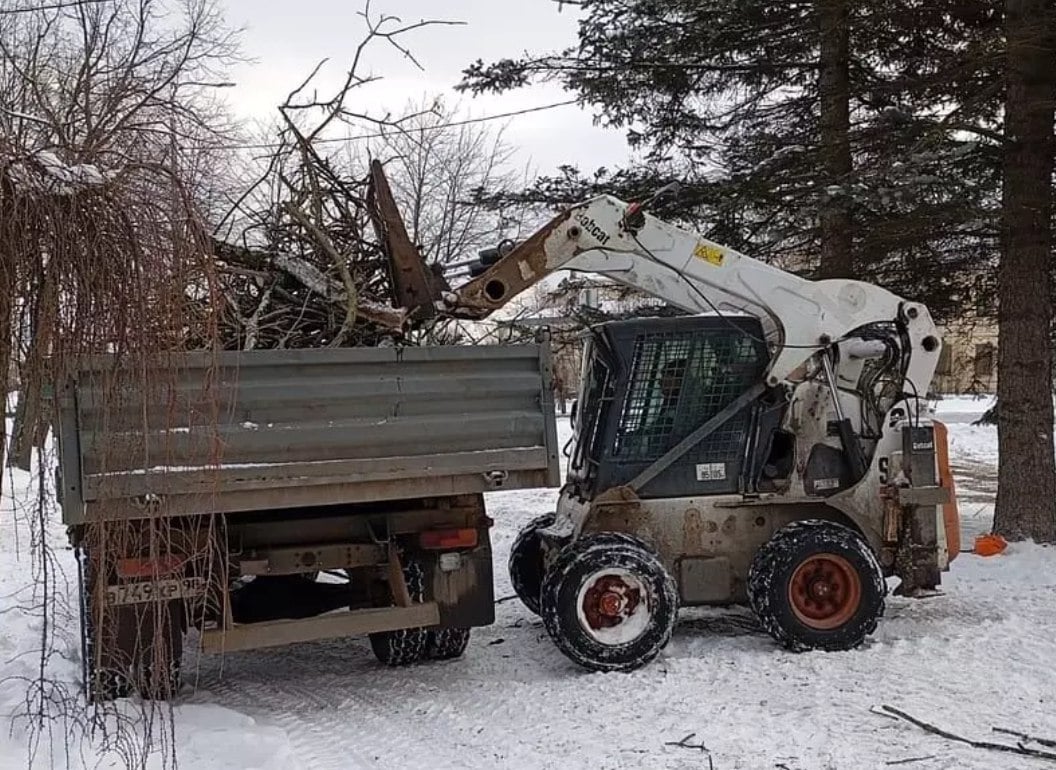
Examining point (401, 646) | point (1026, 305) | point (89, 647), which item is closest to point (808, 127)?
point (1026, 305)

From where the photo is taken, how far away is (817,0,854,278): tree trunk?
391 inches

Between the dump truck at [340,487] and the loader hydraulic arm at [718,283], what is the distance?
1.14 m

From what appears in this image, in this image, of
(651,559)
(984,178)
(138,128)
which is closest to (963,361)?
(984,178)

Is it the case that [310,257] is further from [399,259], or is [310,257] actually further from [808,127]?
[808,127]

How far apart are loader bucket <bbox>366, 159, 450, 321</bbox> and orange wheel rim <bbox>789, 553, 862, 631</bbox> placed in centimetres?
290

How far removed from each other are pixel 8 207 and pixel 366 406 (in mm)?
3029

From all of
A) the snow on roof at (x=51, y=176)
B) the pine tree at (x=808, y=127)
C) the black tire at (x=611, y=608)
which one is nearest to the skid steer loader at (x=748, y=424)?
the black tire at (x=611, y=608)

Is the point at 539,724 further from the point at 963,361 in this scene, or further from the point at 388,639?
the point at 963,361

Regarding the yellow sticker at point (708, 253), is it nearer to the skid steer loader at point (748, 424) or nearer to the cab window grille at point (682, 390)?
the skid steer loader at point (748, 424)

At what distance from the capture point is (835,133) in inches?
424

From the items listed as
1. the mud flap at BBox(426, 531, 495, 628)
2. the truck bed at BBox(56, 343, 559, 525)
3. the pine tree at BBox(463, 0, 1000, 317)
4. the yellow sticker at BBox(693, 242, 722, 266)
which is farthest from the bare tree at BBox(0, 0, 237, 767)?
the pine tree at BBox(463, 0, 1000, 317)

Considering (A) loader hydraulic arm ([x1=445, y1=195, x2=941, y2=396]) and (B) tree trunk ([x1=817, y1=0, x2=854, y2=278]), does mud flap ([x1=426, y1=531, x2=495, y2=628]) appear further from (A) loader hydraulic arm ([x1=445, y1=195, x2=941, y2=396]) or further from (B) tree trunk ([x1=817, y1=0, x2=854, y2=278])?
(B) tree trunk ([x1=817, y1=0, x2=854, y2=278])

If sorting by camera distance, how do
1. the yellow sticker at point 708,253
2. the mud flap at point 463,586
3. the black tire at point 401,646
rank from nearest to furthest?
the mud flap at point 463,586
the black tire at point 401,646
the yellow sticker at point 708,253

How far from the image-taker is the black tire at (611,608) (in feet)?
21.9
